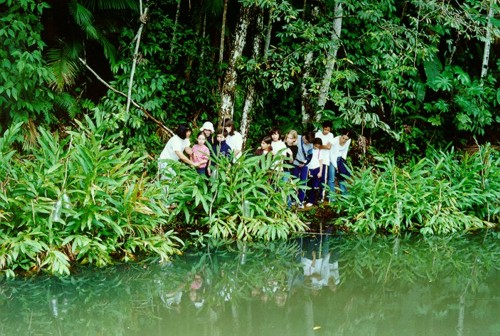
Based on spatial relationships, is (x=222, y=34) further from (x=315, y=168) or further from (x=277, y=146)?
(x=315, y=168)

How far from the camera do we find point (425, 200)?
8547 millimetres

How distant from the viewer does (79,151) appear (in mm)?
6660

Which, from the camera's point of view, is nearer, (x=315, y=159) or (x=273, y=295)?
(x=273, y=295)

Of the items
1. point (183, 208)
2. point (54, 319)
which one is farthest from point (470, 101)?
point (54, 319)

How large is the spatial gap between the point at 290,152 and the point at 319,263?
205 centimetres

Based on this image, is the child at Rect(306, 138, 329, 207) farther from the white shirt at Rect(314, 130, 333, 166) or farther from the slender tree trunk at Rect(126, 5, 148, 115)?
the slender tree trunk at Rect(126, 5, 148, 115)

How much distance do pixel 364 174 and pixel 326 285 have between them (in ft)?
9.84

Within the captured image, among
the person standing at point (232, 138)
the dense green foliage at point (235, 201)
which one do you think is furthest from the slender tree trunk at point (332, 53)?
the dense green foliage at point (235, 201)

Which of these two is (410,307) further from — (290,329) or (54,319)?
(54,319)

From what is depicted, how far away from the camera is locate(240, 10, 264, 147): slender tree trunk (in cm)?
1011

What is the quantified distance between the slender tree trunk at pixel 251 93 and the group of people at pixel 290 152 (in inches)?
50.8

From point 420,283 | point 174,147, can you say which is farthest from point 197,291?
point 174,147

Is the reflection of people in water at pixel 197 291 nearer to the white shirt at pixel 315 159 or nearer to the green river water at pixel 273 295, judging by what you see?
the green river water at pixel 273 295

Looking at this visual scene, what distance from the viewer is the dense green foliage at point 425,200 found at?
8.39m
